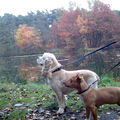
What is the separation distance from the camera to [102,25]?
586 inches

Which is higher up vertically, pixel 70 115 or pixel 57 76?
pixel 57 76

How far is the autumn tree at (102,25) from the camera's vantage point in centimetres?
1433

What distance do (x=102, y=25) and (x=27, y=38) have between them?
11890 mm

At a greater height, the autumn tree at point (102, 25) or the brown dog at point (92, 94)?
the autumn tree at point (102, 25)

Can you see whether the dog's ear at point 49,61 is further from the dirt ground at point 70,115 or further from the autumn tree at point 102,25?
the autumn tree at point 102,25

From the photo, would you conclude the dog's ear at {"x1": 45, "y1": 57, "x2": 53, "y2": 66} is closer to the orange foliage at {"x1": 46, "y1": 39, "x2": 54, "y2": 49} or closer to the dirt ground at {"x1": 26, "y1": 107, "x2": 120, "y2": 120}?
the dirt ground at {"x1": 26, "y1": 107, "x2": 120, "y2": 120}

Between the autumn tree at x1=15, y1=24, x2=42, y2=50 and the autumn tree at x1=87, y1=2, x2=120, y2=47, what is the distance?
8.19 m

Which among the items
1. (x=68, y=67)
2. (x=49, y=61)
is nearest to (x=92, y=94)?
(x=49, y=61)

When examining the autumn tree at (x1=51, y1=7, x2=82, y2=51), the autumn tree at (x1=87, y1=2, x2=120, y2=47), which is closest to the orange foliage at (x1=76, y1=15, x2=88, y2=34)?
the autumn tree at (x1=51, y1=7, x2=82, y2=51)

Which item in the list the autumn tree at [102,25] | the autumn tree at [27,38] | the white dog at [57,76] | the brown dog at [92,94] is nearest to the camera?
the brown dog at [92,94]

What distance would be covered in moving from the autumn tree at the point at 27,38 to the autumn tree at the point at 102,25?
8189mm

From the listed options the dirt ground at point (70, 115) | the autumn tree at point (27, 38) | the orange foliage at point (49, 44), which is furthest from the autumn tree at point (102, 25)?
the dirt ground at point (70, 115)

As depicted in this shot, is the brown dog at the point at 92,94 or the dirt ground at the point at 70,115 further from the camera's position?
the dirt ground at the point at 70,115

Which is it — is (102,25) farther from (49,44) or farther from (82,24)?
(49,44)
